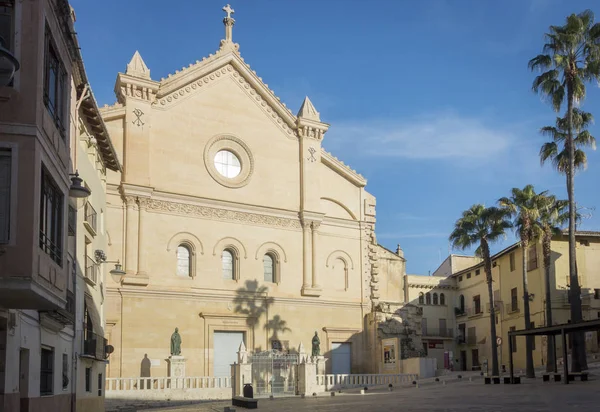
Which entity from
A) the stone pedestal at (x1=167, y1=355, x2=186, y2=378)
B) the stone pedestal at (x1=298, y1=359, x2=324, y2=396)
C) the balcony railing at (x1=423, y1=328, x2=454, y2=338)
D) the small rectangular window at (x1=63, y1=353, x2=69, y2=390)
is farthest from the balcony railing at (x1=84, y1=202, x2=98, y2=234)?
the balcony railing at (x1=423, y1=328, x2=454, y2=338)

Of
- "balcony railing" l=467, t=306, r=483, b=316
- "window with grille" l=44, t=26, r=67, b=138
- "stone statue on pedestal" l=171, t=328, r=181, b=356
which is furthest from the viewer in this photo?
"balcony railing" l=467, t=306, r=483, b=316

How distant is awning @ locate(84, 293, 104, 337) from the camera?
24164mm

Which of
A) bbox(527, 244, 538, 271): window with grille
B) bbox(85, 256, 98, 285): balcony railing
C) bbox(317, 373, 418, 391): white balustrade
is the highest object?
bbox(527, 244, 538, 271): window with grille

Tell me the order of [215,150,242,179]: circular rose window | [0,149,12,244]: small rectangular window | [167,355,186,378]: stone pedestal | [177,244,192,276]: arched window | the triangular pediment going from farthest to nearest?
[215,150,242,179]: circular rose window < the triangular pediment < [177,244,192,276]: arched window < [167,355,186,378]: stone pedestal < [0,149,12,244]: small rectangular window

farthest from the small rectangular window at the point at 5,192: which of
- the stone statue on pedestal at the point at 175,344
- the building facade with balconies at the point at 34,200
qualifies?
the stone statue on pedestal at the point at 175,344

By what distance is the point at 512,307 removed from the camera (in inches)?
2222

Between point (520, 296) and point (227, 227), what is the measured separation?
83.5 ft

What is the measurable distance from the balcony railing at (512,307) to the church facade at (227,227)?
49.4 ft

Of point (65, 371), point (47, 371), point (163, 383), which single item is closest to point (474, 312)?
point (163, 383)

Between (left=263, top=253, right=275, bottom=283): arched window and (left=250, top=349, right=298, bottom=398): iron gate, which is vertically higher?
(left=263, top=253, right=275, bottom=283): arched window

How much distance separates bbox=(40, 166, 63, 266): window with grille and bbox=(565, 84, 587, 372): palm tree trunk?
23578 millimetres

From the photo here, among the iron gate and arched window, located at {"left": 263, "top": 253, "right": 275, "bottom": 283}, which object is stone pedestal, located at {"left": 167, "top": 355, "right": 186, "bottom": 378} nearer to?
the iron gate

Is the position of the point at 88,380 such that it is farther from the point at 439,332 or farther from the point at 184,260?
the point at 439,332

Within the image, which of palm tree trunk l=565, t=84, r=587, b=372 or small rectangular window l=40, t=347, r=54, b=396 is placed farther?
palm tree trunk l=565, t=84, r=587, b=372
